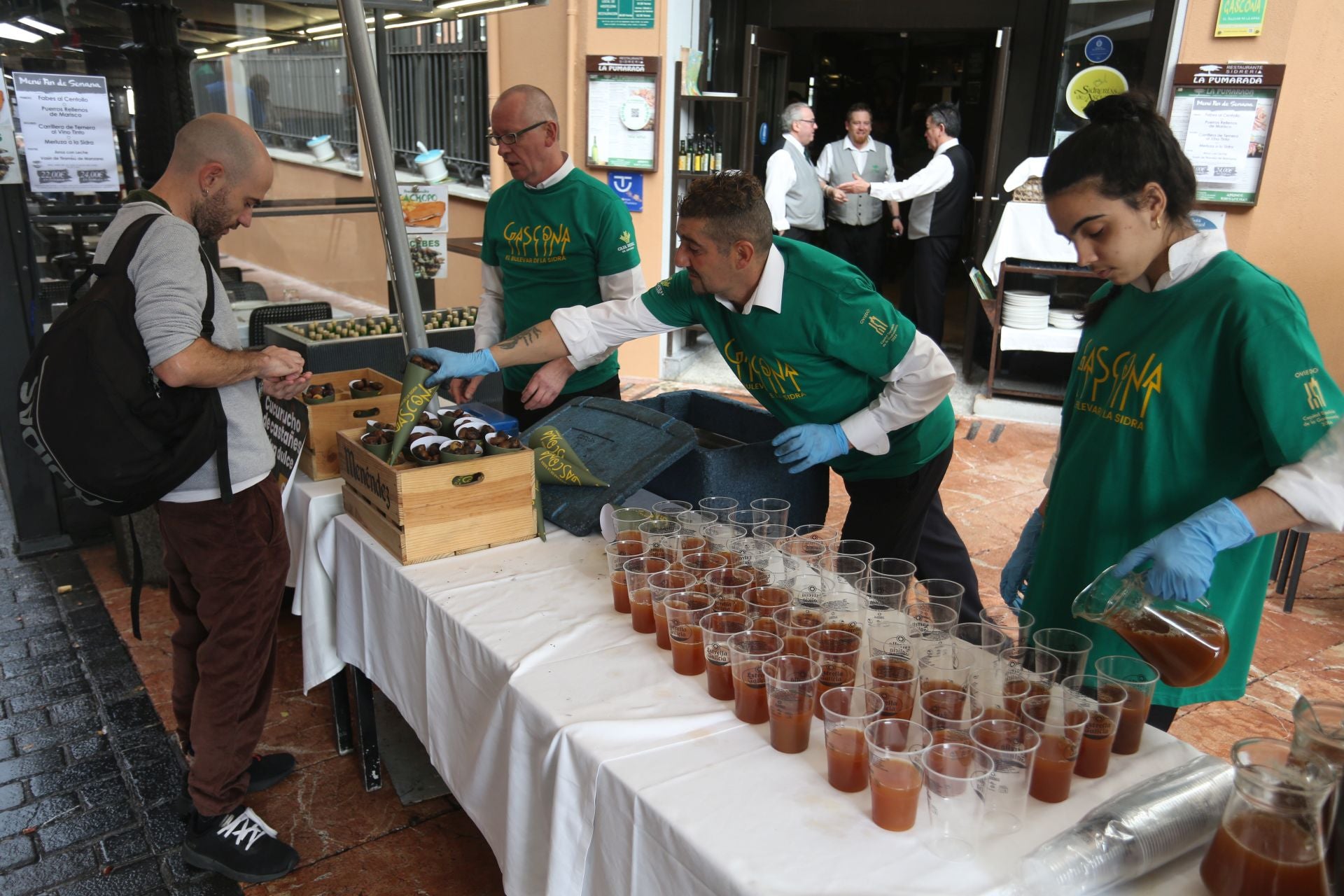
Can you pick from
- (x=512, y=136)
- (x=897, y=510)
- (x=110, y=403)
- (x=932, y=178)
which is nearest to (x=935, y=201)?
(x=932, y=178)

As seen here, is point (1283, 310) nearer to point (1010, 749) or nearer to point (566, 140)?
point (1010, 749)

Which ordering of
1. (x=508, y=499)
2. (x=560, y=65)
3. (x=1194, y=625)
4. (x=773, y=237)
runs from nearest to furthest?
1. (x=1194, y=625)
2. (x=508, y=499)
3. (x=773, y=237)
4. (x=560, y=65)

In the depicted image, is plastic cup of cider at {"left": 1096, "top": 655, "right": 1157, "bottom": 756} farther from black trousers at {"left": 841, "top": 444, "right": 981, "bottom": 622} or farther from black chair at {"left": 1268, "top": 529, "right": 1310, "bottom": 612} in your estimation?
black chair at {"left": 1268, "top": 529, "right": 1310, "bottom": 612}

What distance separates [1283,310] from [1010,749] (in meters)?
0.94

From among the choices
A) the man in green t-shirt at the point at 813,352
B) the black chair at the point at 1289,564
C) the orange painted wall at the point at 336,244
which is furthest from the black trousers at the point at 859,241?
the man in green t-shirt at the point at 813,352

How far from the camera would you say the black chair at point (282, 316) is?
4.96 m

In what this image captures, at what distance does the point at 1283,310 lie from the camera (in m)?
1.69

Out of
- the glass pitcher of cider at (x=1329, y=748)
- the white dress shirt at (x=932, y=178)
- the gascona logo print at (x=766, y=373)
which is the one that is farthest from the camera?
the white dress shirt at (x=932, y=178)

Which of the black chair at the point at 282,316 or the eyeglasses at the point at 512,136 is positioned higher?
the eyeglasses at the point at 512,136

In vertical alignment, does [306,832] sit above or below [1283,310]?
below

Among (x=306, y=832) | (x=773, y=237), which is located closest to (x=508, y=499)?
(x=773, y=237)

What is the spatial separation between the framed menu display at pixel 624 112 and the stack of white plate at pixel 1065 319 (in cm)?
313

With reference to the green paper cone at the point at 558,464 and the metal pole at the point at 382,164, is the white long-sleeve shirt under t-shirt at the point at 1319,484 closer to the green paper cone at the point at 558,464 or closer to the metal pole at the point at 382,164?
the green paper cone at the point at 558,464

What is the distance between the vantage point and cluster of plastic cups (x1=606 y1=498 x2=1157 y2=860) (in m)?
1.36
